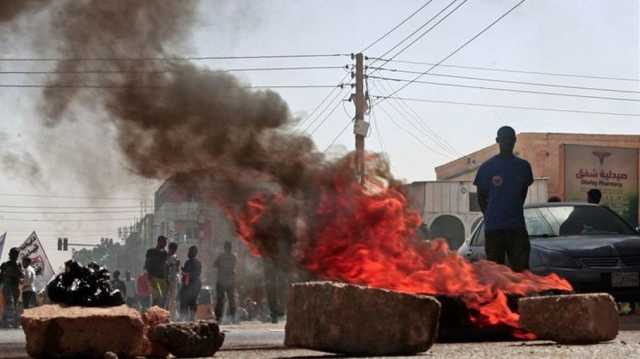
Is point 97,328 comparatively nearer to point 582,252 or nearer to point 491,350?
point 491,350

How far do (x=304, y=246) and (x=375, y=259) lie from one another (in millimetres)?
1510

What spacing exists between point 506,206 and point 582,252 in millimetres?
1128

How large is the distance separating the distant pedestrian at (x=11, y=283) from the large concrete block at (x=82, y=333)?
1325 centimetres

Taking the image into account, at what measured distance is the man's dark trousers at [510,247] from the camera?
12641mm

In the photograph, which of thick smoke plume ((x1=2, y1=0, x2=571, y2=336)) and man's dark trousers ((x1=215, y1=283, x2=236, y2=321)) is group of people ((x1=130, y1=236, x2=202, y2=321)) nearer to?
man's dark trousers ((x1=215, y1=283, x2=236, y2=321))

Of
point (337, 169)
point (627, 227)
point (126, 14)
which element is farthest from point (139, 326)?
point (627, 227)

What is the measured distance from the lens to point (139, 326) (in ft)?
31.8

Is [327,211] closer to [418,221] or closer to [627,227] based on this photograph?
[418,221]

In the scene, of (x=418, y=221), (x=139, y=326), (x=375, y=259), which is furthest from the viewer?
(x=418, y=221)

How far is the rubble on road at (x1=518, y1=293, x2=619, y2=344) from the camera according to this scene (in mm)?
10484

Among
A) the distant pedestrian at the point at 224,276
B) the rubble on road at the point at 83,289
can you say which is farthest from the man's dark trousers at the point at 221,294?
the rubble on road at the point at 83,289

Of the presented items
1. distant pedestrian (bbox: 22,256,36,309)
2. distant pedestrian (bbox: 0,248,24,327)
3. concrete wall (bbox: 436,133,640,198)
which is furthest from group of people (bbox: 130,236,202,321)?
concrete wall (bbox: 436,133,640,198)

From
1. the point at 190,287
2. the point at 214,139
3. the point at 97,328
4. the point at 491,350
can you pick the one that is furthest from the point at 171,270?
the point at 491,350

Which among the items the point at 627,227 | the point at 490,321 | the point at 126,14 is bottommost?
the point at 490,321
